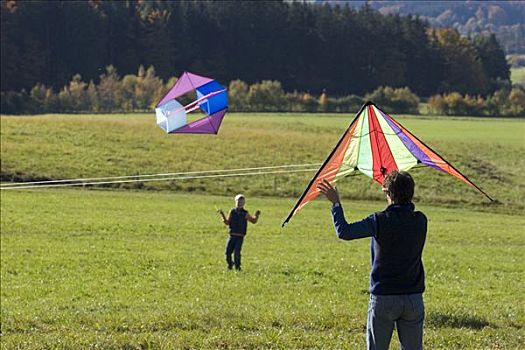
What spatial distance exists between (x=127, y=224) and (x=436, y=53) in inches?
2961

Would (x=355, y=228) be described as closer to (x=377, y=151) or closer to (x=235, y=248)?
(x=377, y=151)

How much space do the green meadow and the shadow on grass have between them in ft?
0.11

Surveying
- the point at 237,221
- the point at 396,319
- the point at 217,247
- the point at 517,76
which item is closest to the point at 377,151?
the point at 396,319

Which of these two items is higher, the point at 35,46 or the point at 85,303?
the point at 35,46

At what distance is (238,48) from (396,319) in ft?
282

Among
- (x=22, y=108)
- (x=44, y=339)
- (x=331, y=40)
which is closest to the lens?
(x=44, y=339)

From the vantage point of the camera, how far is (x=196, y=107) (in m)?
13.2

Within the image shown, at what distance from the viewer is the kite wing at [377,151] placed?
9.70 m

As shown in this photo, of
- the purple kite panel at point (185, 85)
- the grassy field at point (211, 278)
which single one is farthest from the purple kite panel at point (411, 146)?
the purple kite panel at point (185, 85)

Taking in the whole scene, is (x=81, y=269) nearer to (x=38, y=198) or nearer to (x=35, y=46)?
(x=38, y=198)

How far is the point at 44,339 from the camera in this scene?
1009 cm

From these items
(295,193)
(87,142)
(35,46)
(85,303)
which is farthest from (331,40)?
(85,303)

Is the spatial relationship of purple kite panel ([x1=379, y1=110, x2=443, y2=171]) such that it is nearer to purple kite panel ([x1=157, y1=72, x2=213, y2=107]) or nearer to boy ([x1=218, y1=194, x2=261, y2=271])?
purple kite panel ([x1=157, y1=72, x2=213, y2=107])

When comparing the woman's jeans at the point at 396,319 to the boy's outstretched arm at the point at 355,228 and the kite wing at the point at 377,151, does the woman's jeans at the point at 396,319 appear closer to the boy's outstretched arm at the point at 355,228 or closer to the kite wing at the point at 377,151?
the boy's outstretched arm at the point at 355,228
